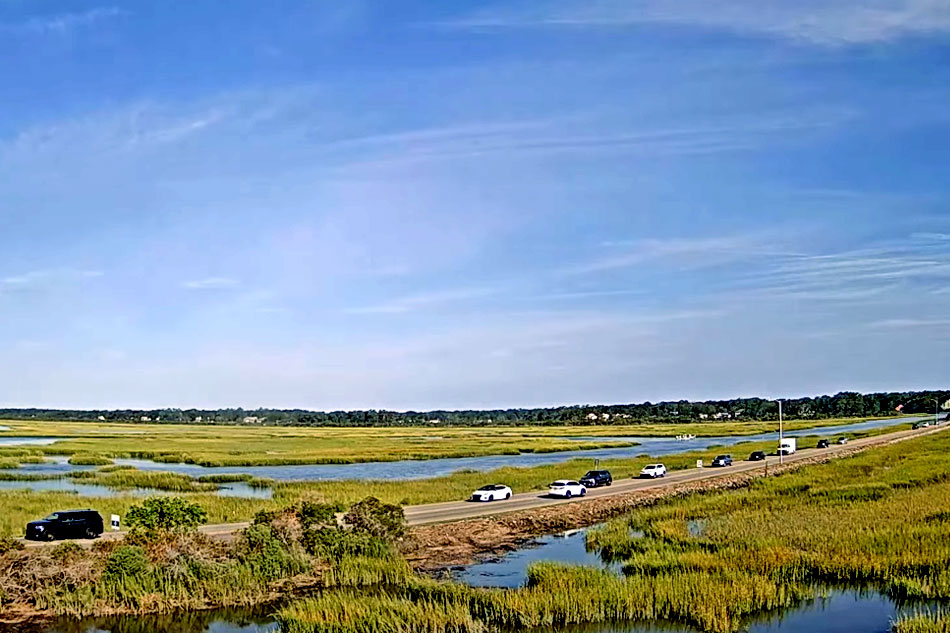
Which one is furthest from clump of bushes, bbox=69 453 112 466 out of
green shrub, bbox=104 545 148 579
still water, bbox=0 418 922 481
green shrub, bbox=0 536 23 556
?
green shrub, bbox=104 545 148 579

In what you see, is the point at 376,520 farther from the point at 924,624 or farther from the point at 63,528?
the point at 924,624

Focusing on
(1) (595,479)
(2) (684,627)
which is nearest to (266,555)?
(2) (684,627)

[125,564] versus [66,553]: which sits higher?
[66,553]

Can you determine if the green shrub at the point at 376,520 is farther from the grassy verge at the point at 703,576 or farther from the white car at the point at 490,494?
the white car at the point at 490,494

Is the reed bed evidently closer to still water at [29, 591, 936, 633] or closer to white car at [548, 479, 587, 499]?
still water at [29, 591, 936, 633]

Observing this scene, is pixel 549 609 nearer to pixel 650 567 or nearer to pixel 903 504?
pixel 650 567

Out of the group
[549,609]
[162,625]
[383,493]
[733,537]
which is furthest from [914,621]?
[383,493]

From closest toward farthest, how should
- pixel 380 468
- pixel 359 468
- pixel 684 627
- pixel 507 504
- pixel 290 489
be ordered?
1. pixel 684 627
2. pixel 507 504
3. pixel 290 489
4. pixel 380 468
5. pixel 359 468
